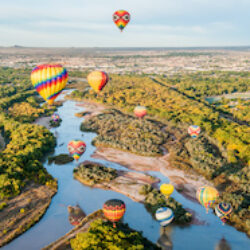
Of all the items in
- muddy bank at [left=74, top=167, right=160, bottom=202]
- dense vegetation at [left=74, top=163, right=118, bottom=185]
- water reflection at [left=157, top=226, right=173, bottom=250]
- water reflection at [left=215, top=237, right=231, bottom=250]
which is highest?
dense vegetation at [left=74, top=163, right=118, bottom=185]

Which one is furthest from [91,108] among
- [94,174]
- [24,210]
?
[24,210]

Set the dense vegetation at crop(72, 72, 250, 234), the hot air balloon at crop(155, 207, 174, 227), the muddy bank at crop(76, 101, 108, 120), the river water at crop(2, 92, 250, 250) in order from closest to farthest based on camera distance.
A: the hot air balloon at crop(155, 207, 174, 227) → the river water at crop(2, 92, 250, 250) → the dense vegetation at crop(72, 72, 250, 234) → the muddy bank at crop(76, 101, 108, 120)

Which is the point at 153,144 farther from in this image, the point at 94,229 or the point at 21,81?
the point at 21,81

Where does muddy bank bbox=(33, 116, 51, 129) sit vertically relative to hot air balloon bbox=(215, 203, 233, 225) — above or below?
below

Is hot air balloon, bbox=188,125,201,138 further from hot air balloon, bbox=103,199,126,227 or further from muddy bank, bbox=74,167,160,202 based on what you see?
hot air balloon, bbox=103,199,126,227

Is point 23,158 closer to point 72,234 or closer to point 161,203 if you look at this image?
point 72,234

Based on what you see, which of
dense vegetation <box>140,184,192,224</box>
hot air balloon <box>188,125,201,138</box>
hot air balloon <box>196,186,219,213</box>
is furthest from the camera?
hot air balloon <box>188,125,201,138</box>

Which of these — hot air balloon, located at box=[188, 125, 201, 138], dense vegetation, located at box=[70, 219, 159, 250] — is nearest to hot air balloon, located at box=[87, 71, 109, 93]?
hot air balloon, located at box=[188, 125, 201, 138]

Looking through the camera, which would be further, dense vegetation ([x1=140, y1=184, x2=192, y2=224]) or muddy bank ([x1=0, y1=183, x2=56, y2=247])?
dense vegetation ([x1=140, y1=184, x2=192, y2=224])
